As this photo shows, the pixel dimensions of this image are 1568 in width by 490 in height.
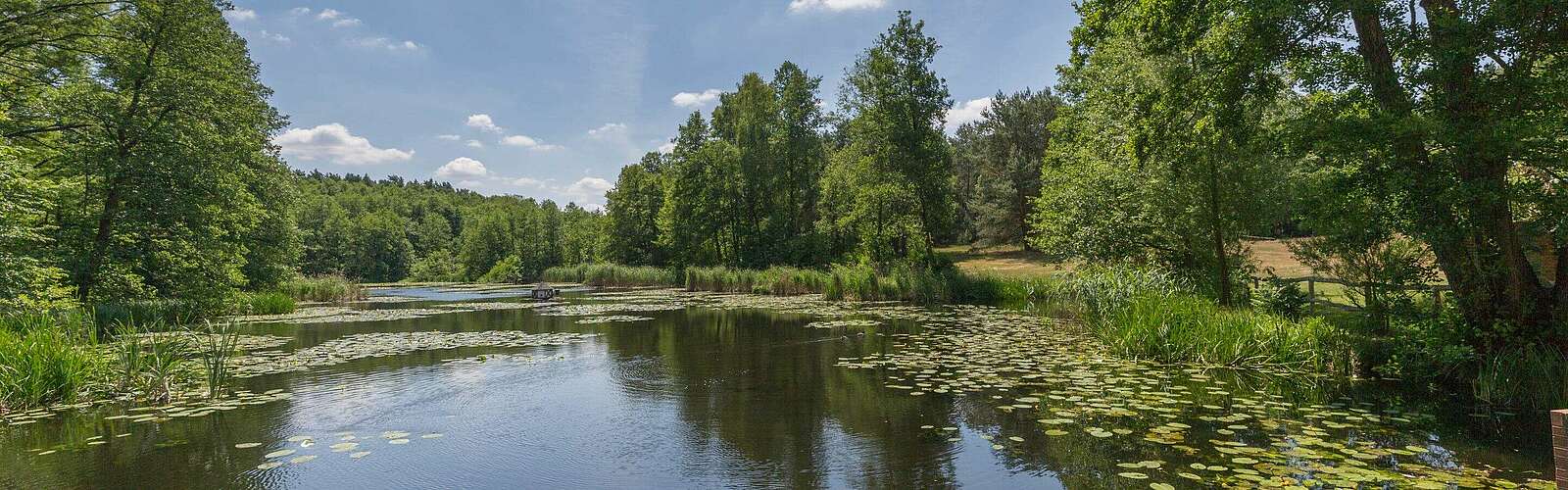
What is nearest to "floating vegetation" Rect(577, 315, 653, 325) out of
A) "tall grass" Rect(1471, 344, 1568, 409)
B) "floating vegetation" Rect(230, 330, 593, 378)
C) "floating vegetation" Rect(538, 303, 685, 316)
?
"floating vegetation" Rect(538, 303, 685, 316)

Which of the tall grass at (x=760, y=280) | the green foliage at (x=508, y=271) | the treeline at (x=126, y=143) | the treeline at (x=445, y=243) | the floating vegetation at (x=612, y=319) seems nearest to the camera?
the treeline at (x=126, y=143)

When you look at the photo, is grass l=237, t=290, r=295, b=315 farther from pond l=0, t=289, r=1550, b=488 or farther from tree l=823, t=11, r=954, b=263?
tree l=823, t=11, r=954, b=263

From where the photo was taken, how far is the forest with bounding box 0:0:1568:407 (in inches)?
287

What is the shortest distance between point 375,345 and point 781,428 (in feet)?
36.9

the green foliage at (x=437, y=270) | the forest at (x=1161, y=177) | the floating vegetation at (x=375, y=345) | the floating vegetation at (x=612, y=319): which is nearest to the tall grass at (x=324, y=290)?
the forest at (x=1161, y=177)

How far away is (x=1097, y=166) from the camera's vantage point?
16922 millimetres

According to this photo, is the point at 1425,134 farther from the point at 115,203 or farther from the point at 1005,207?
the point at 1005,207

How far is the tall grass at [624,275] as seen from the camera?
4394 cm

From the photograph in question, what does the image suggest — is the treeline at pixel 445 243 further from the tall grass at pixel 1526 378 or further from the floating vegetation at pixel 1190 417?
the tall grass at pixel 1526 378

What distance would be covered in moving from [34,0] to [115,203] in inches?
185

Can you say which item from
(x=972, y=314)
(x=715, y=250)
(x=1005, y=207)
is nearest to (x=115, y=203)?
(x=972, y=314)

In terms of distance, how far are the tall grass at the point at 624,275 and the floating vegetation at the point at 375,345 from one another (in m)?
26.4

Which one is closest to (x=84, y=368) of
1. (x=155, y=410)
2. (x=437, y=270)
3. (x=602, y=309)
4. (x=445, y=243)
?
(x=155, y=410)

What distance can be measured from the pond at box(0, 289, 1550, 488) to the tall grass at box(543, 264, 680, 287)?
31386 mm
